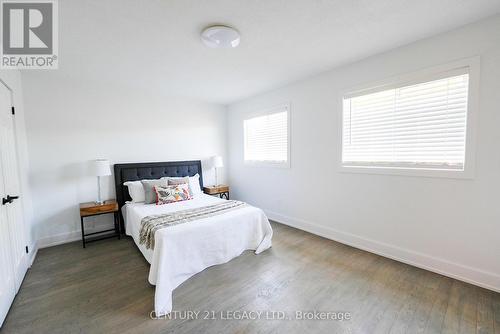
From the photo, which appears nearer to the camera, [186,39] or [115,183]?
[186,39]

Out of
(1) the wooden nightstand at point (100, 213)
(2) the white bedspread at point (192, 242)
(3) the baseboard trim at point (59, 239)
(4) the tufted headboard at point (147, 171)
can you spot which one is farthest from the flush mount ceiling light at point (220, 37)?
(3) the baseboard trim at point (59, 239)

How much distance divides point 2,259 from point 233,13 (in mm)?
2848

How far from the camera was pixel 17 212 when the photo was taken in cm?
237

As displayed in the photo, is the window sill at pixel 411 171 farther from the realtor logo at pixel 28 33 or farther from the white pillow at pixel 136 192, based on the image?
the realtor logo at pixel 28 33

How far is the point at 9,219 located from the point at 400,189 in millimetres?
4172

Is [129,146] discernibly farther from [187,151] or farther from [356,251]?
[356,251]

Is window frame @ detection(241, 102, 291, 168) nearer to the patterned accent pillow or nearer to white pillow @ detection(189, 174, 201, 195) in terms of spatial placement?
white pillow @ detection(189, 174, 201, 195)

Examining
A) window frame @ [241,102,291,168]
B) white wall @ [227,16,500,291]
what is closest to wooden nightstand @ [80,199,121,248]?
window frame @ [241,102,291,168]

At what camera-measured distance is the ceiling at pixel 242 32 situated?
5.71ft

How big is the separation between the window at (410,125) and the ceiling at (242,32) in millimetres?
517

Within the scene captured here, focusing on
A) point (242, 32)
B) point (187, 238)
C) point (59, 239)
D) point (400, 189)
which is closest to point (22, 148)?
point (59, 239)

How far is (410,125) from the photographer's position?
8.06 ft

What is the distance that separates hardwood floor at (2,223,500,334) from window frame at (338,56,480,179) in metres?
1.09

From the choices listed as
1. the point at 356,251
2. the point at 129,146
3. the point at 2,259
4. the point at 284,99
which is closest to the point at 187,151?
the point at 129,146
